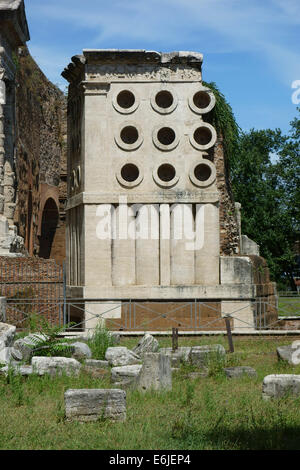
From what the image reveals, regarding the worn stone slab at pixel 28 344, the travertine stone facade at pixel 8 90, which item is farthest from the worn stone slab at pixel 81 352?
the travertine stone facade at pixel 8 90

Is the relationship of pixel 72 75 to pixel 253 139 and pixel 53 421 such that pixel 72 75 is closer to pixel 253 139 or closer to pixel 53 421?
pixel 53 421

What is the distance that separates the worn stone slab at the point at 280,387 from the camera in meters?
7.85

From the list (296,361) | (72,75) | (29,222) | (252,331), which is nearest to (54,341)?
(296,361)

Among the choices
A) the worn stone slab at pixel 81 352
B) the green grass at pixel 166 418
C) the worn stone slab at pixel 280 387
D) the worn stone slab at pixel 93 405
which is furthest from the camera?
the worn stone slab at pixel 81 352

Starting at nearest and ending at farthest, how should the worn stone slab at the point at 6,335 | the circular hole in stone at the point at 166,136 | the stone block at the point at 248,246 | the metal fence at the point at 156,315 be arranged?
the worn stone slab at the point at 6,335 < the metal fence at the point at 156,315 < the circular hole in stone at the point at 166,136 < the stone block at the point at 248,246

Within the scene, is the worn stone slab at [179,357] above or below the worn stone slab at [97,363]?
above

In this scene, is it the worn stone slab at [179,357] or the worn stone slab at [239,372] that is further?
the worn stone slab at [179,357]

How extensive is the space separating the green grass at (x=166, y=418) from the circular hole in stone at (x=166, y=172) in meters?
6.68

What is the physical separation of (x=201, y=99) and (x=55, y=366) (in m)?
8.56

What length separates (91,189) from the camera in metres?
15.2

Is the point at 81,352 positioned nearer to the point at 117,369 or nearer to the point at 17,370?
the point at 117,369

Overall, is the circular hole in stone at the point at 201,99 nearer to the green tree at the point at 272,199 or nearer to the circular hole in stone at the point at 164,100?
the circular hole in stone at the point at 164,100

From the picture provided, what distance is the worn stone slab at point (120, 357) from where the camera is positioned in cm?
1023

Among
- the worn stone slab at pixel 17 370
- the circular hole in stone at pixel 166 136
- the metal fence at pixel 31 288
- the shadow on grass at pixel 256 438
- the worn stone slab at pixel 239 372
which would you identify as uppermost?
the circular hole in stone at pixel 166 136
